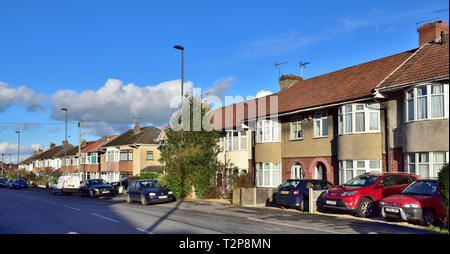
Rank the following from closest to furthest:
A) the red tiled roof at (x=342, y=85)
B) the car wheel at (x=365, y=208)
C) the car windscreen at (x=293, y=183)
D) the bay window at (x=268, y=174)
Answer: the car wheel at (x=365, y=208) → the car windscreen at (x=293, y=183) → the red tiled roof at (x=342, y=85) → the bay window at (x=268, y=174)

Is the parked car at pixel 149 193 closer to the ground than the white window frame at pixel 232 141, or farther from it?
closer to the ground

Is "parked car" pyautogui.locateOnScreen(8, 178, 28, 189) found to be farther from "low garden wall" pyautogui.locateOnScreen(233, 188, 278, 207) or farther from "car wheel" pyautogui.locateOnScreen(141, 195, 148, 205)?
"low garden wall" pyautogui.locateOnScreen(233, 188, 278, 207)

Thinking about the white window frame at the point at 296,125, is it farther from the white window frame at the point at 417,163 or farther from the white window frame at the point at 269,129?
the white window frame at the point at 417,163

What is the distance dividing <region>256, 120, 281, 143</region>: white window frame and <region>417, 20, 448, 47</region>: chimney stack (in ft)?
32.9

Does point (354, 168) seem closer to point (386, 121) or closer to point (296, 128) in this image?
point (386, 121)

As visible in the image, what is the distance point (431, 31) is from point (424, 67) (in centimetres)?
457

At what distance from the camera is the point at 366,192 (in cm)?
1658

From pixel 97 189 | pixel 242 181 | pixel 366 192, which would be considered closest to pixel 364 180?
pixel 366 192

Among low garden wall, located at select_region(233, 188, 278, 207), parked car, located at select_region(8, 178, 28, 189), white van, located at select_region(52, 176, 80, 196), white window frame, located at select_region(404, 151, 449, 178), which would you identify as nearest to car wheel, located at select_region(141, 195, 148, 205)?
low garden wall, located at select_region(233, 188, 278, 207)

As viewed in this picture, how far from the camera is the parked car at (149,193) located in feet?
83.9

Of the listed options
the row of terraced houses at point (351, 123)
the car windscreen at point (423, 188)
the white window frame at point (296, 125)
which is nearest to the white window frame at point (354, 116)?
the row of terraced houses at point (351, 123)

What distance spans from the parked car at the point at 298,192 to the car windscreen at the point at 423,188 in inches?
210
